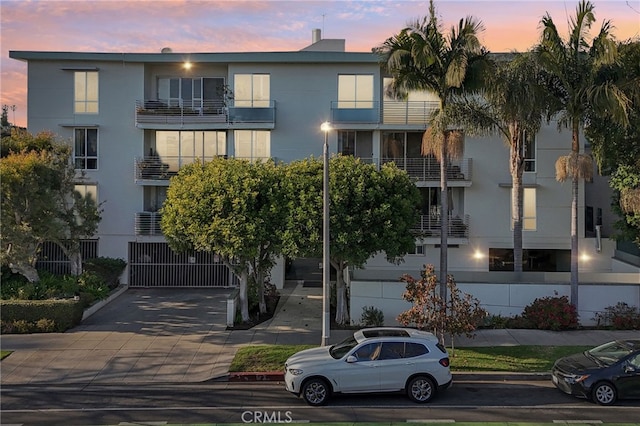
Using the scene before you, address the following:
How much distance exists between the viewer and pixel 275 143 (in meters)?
27.7

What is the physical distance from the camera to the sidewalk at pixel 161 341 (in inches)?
582

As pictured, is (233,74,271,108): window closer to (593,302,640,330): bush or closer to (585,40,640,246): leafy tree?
(585,40,640,246): leafy tree

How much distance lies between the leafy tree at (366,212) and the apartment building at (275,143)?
8319 mm

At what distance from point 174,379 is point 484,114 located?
1450cm

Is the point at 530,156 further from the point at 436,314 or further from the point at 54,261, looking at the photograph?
the point at 54,261

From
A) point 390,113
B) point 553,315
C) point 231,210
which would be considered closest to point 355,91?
point 390,113

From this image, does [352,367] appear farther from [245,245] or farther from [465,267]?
[465,267]

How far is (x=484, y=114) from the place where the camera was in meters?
21.2

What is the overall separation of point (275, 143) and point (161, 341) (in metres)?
12.8

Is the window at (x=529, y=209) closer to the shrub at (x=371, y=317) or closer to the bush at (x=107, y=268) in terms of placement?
the shrub at (x=371, y=317)

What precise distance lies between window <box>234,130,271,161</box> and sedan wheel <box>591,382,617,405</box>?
62.7 ft

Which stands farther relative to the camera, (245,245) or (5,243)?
(5,243)

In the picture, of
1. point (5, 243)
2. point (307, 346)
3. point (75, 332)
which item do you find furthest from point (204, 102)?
point (307, 346)

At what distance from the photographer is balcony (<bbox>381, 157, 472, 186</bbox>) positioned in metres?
26.7
